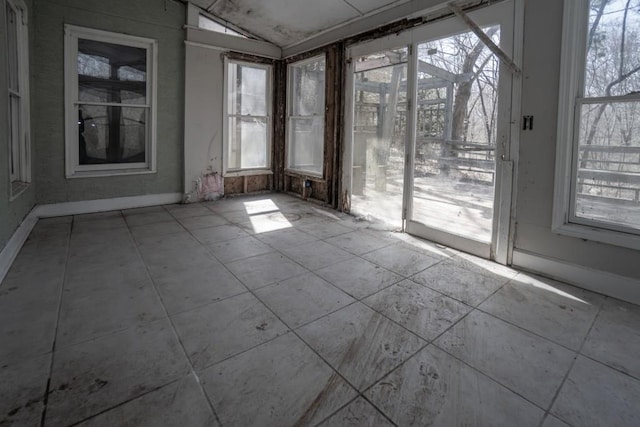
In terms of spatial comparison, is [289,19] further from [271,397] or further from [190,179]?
[271,397]

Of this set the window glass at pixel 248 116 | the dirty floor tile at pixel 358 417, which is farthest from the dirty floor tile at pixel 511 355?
the window glass at pixel 248 116

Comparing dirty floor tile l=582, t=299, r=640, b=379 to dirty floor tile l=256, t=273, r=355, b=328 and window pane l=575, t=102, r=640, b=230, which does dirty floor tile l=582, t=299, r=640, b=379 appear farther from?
dirty floor tile l=256, t=273, r=355, b=328

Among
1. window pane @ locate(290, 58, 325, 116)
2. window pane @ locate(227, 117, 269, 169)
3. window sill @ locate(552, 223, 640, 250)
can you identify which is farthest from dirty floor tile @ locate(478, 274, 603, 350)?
window pane @ locate(227, 117, 269, 169)

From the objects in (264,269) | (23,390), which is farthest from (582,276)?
(23,390)

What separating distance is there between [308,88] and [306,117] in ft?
1.49

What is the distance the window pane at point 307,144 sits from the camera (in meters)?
Answer: 5.42

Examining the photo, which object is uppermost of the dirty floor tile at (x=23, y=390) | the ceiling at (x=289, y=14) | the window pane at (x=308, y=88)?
the ceiling at (x=289, y=14)

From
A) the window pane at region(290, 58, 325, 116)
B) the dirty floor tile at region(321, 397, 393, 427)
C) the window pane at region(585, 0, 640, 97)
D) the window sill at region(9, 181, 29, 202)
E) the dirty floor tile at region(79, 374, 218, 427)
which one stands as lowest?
the dirty floor tile at region(321, 397, 393, 427)

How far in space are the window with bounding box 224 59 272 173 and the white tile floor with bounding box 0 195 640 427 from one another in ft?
9.39

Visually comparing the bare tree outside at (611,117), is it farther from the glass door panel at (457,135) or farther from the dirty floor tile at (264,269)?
the dirty floor tile at (264,269)

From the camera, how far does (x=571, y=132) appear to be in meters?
2.68

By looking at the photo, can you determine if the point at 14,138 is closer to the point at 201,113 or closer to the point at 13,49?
the point at 13,49

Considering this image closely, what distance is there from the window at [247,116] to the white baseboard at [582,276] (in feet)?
14.2

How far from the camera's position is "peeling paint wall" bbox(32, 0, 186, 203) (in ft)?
13.6
